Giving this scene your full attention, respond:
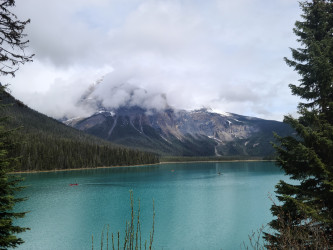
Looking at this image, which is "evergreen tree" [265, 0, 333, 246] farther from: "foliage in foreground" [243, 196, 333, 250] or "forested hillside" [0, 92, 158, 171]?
"forested hillside" [0, 92, 158, 171]

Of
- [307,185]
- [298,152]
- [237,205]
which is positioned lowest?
[237,205]

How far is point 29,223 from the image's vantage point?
37656 millimetres

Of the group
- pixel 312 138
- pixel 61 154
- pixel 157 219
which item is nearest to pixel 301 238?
pixel 312 138

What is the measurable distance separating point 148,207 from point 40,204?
838 inches

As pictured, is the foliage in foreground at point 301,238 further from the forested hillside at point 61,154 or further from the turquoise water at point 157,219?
the forested hillside at point 61,154

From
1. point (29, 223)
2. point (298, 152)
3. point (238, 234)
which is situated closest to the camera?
point (298, 152)

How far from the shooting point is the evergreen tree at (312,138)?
12.7 metres

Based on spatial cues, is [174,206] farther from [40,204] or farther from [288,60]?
[288,60]

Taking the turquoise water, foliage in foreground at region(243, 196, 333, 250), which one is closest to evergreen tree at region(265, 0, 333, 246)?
foliage in foreground at region(243, 196, 333, 250)

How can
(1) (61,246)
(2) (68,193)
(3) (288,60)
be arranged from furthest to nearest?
(2) (68,193)
(1) (61,246)
(3) (288,60)

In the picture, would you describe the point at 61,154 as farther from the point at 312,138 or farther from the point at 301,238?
the point at 301,238

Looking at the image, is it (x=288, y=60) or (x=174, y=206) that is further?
(x=174, y=206)

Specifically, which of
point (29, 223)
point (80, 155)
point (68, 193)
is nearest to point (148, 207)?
point (29, 223)

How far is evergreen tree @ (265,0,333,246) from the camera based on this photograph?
12.7 metres
